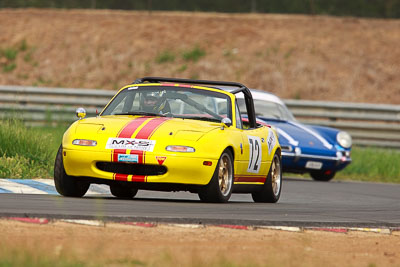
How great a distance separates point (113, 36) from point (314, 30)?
6.60 metres

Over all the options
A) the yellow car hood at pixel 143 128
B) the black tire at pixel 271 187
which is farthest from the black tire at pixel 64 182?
the black tire at pixel 271 187

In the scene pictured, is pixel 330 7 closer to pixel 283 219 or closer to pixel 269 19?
pixel 269 19

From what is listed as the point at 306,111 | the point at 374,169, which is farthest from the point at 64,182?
the point at 306,111

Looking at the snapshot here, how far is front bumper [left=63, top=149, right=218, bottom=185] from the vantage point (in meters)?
9.75

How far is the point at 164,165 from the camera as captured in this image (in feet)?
32.0

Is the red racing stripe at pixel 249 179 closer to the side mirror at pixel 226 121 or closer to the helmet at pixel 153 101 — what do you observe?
the side mirror at pixel 226 121

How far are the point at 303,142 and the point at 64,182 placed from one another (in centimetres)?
728

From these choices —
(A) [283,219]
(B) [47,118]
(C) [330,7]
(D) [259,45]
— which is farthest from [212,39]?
(A) [283,219]

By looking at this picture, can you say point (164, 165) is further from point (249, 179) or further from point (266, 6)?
point (266, 6)

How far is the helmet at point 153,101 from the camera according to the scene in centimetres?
1090

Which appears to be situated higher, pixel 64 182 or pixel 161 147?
pixel 161 147

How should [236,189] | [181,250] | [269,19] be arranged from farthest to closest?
[269,19] < [236,189] < [181,250]

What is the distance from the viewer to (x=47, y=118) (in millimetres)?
23219

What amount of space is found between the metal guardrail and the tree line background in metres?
11.4
